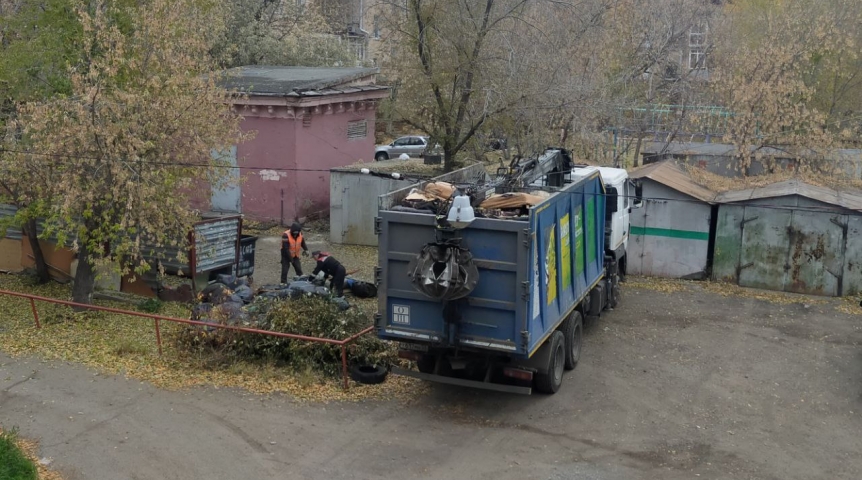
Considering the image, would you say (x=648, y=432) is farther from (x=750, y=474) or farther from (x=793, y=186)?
(x=793, y=186)

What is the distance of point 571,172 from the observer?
49.2 ft

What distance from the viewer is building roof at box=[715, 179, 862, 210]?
17.2m

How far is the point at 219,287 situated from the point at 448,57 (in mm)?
9042

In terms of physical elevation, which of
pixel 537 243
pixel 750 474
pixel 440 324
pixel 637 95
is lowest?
pixel 750 474

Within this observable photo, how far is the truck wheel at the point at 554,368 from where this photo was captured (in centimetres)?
1134

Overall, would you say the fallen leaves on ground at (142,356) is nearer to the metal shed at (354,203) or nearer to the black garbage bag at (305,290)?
the black garbage bag at (305,290)

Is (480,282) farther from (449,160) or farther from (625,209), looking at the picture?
(449,160)

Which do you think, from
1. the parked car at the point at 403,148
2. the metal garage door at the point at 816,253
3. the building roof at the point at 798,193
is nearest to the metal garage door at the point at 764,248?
the metal garage door at the point at 816,253

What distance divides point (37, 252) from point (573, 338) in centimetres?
1124

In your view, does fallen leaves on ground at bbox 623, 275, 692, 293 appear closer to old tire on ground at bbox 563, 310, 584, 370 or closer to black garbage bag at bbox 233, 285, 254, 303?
old tire on ground at bbox 563, 310, 584, 370

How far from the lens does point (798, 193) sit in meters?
17.2

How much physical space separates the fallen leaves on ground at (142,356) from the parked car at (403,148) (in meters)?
21.6

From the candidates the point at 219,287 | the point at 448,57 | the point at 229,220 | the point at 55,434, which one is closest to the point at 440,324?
the point at 55,434

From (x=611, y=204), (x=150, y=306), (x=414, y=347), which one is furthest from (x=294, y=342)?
(x=611, y=204)
